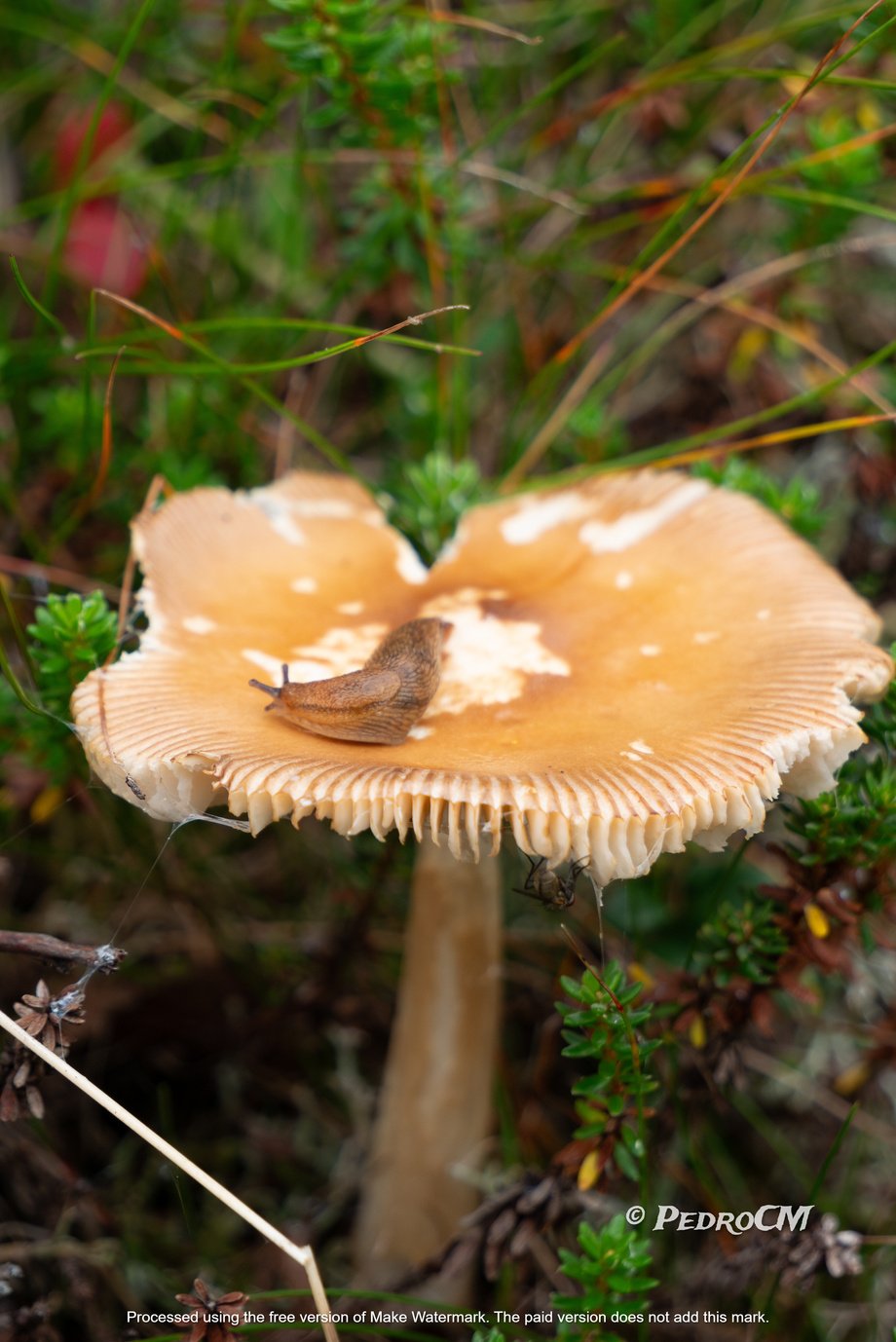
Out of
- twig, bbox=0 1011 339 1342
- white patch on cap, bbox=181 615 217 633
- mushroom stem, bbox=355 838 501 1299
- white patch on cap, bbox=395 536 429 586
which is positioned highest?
white patch on cap, bbox=395 536 429 586

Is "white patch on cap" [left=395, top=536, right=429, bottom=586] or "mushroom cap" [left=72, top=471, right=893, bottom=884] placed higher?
"mushroom cap" [left=72, top=471, right=893, bottom=884]

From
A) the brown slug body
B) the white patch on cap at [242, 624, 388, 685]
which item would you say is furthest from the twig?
the white patch on cap at [242, 624, 388, 685]

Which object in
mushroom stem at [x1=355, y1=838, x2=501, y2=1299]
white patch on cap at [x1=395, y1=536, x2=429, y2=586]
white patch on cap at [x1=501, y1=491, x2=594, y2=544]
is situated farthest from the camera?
white patch on cap at [x1=501, y1=491, x2=594, y2=544]

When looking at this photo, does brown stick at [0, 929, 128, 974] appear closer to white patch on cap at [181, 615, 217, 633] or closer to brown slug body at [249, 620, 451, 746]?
brown slug body at [249, 620, 451, 746]

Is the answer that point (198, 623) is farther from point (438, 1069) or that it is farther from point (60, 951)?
point (438, 1069)

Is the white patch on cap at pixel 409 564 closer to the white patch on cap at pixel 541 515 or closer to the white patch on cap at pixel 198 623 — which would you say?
the white patch on cap at pixel 541 515

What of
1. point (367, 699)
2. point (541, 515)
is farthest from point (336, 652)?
point (541, 515)

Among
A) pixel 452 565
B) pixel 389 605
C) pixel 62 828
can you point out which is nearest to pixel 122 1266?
pixel 62 828
